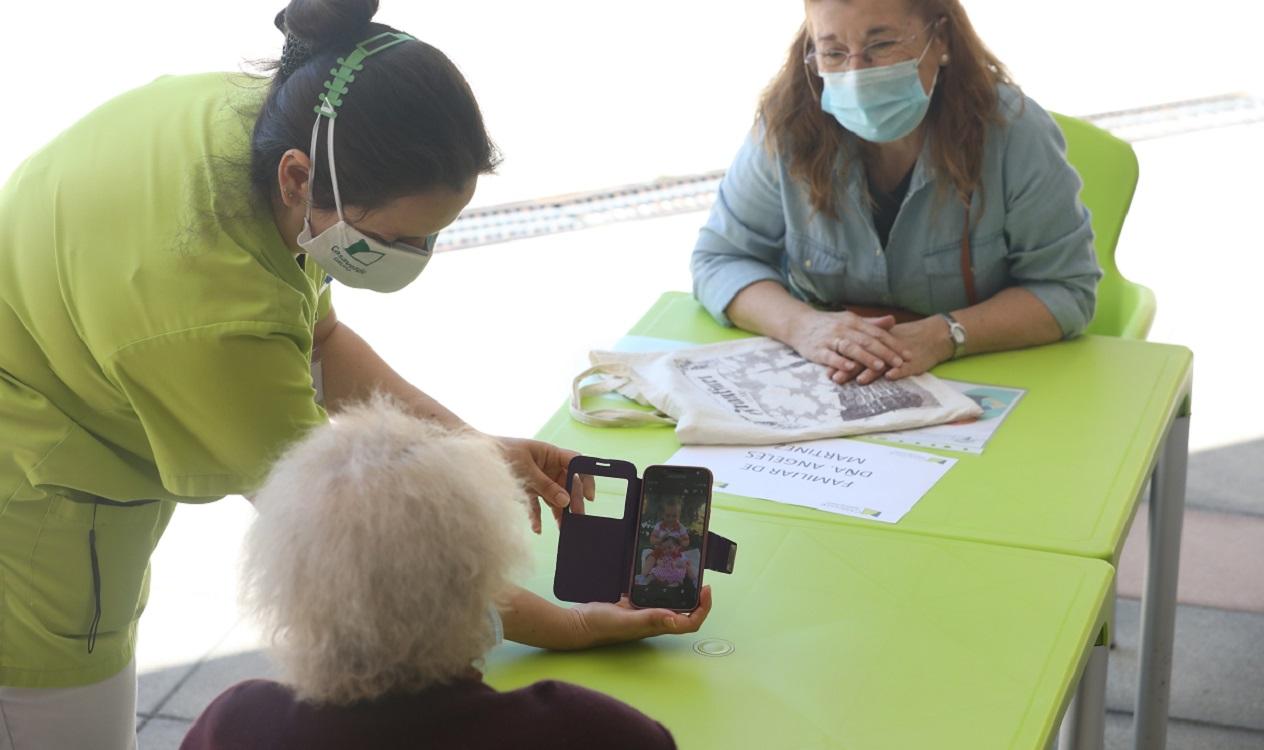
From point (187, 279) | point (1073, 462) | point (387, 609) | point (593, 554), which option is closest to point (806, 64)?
point (1073, 462)

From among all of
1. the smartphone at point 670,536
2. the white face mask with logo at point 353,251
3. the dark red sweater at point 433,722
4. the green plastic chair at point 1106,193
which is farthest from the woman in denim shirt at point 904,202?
the dark red sweater at point 433,722

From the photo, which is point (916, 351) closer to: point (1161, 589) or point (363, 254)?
point (1161, 589)

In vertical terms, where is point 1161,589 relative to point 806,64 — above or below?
below

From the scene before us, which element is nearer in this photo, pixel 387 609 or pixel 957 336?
pixel 387 609

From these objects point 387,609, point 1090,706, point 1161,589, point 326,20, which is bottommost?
point 1161,589

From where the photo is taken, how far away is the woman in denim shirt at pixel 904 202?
2.37m

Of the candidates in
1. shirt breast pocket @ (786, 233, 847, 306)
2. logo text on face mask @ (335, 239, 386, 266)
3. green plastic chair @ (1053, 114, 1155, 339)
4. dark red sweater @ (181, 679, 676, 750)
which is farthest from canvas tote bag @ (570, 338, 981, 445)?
dark red sweater @ (181, 679, 676, 750)

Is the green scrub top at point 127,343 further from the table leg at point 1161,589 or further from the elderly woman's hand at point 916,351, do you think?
the table leg at point 1161,589

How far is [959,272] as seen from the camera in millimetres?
2520

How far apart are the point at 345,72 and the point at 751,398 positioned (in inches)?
38.2

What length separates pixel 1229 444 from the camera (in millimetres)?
3777

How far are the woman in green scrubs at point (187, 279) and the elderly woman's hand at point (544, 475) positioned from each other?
0.70 feet

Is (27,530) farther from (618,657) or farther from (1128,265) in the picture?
(1128,265)

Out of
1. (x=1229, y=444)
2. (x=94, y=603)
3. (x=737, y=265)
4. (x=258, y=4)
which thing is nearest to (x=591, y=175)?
(x=258, y=4)
